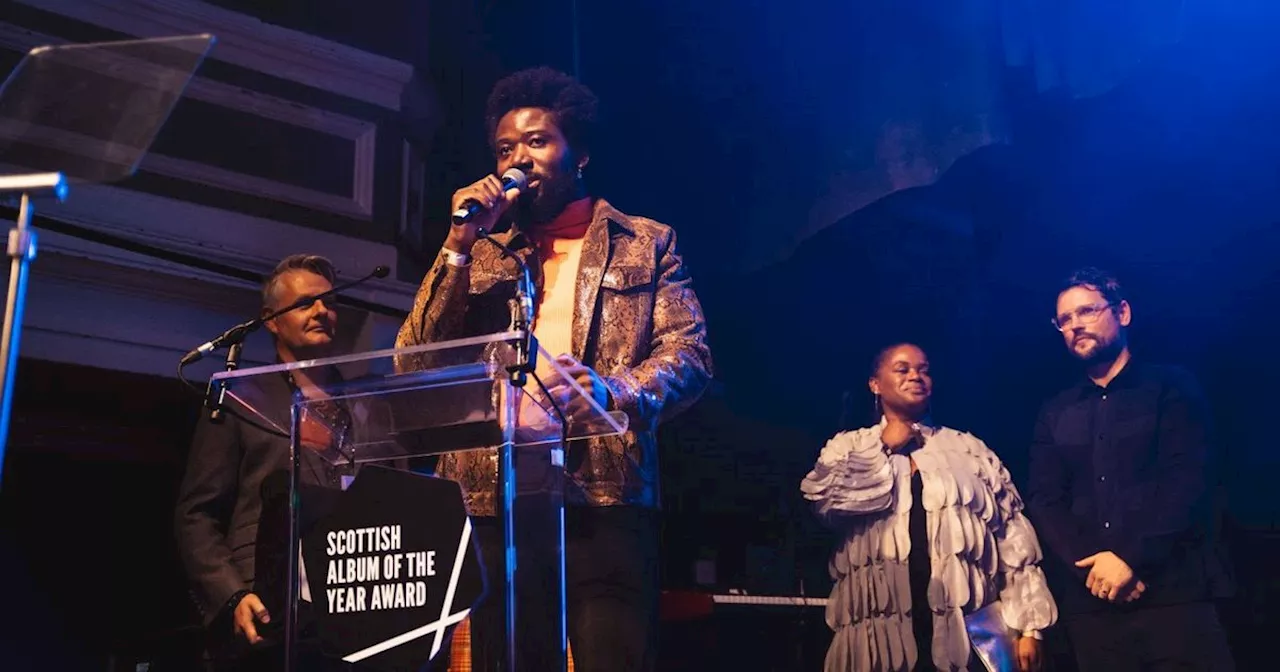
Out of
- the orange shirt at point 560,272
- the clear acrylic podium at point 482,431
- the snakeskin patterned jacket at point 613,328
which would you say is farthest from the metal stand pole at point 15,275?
the orange shirt at point 560,272

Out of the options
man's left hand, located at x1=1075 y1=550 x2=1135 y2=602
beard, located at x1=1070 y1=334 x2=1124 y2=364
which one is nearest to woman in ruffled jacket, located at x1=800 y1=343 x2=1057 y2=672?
man's left hand, located at x1=1075 y1=550 x2=1135 y2=602

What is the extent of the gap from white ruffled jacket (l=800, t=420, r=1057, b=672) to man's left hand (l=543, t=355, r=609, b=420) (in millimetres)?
2386

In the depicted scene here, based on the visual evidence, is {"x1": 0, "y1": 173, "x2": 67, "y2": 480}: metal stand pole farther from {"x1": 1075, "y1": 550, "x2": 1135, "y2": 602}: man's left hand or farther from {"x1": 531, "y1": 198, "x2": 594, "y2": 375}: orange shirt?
{"x1": 1075, "y1": 550, "x2": 1135, "y2": 602}: man's left hand

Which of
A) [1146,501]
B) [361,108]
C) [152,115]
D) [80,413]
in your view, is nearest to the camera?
[152,115]

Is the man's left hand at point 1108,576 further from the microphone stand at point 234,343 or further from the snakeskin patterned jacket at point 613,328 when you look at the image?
the microphone stand at point 234,343

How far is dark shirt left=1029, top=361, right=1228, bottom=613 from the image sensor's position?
11.9 feet

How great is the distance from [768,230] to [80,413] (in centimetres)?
277

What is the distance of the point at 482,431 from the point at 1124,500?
261 centimetres

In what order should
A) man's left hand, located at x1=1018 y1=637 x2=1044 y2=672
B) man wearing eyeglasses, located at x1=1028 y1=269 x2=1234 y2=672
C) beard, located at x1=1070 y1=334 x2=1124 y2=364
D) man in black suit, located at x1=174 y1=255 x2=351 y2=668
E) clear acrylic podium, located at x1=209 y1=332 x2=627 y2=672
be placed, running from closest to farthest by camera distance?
clear acrylic podium, located at x1=209 y1=332 x2=627 y2=672 < man in black suit, located at x1=174 y1=255 x2=351 y2=668 < man wearing eyeglasses, located at x1=1028 y1=269 x2=1234 y2=672 < man's left hand, located at x1=1018 y1=637 x2=1044 y2=672 < beard, located at x1=1070 y1=334 x2=1124 y2=364

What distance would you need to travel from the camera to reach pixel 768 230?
5238 mm

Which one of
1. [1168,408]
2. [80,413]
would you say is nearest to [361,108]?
[80,413]

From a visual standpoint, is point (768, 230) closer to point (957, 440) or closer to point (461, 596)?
point (957, 440)

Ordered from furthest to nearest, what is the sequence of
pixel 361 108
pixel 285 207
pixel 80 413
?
pixel 361 108 < pixel 285 207 < pixel 80 413

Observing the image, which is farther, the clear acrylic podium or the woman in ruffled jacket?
the woman in ruffled jacket
